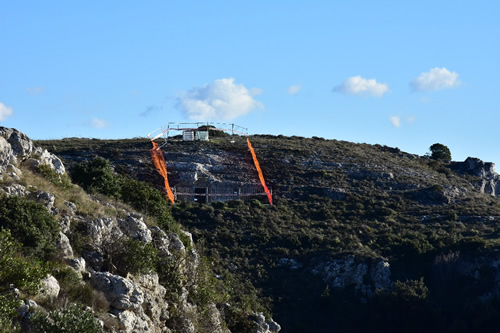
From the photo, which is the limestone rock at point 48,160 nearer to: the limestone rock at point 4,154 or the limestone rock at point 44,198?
the limestone rock at point 4,154

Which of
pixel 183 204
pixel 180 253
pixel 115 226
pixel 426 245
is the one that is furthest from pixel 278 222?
pixel 115 226

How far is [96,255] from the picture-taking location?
24562 millimetres

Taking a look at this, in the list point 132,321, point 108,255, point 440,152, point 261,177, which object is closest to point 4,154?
point 108,255

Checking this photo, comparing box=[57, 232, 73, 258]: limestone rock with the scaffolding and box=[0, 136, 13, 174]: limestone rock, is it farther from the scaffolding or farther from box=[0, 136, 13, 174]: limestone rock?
the scaffolding

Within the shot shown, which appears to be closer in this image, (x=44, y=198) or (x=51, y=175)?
(x=44, y=198)

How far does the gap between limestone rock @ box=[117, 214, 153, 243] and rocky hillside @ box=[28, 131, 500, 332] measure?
42.4 ft

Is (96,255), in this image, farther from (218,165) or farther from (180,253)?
(218,165)

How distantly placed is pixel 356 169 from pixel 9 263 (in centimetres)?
5775

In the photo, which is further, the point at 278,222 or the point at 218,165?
the point at 218,165

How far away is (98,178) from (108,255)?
11887mm

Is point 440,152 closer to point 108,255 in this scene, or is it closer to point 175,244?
point 175,244

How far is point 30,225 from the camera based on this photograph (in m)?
22.3

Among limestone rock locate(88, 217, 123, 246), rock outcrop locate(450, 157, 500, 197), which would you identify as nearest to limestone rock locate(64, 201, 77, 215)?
limestone rock locate(88, 217, 123, 246)

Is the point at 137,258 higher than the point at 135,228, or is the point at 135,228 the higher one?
the point at 135,228
